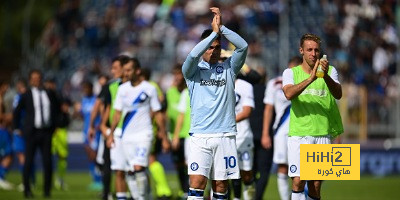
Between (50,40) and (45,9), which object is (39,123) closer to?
(50,40)

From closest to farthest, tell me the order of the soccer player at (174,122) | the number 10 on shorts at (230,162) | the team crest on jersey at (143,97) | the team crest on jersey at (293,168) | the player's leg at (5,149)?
the number 10 on shorts at (230,162)
the team crest on jersey at (293,168)
the team crest on jersey at (143,97)
the soccer player at (174,122)
the player's leg at (5,149)

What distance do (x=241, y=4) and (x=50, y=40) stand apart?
678 centimetres

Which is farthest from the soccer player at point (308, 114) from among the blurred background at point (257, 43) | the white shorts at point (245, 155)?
the blurred background at point (257, 43)

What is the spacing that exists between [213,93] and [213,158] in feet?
2.64

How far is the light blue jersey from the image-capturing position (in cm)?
1321

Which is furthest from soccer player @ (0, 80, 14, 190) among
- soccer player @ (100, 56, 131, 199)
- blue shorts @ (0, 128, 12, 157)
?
soccer player @ (100, 56, 131, 199)

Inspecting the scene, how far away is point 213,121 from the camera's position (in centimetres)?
1321

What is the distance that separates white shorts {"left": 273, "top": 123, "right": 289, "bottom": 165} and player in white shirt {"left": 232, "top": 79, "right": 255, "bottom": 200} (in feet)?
2.73

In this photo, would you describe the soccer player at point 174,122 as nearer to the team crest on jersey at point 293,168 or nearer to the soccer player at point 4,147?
the soccer player at point 4,147

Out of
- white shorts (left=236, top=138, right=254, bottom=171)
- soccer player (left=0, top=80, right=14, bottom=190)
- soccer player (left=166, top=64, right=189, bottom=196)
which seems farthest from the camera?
soccer player (left=0, top=80, right=14, bottom=190)

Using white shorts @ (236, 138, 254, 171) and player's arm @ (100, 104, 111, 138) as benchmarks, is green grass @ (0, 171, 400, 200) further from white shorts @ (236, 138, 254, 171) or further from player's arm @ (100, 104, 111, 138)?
white shorts @ (236, 138, 254, 171)

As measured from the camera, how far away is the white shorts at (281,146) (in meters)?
17.8

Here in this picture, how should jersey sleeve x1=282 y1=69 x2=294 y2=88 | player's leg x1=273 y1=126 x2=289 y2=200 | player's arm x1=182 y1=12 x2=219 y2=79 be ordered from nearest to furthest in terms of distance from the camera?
player's arm x1=182 y1=12 x2=219 y2=79 → jersey sleeve x1=282 y1=69 x2=294 y2=88 → player's leg x1=273 y1=126 x2=289 y2=200

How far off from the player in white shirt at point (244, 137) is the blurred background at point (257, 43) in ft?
46.5
